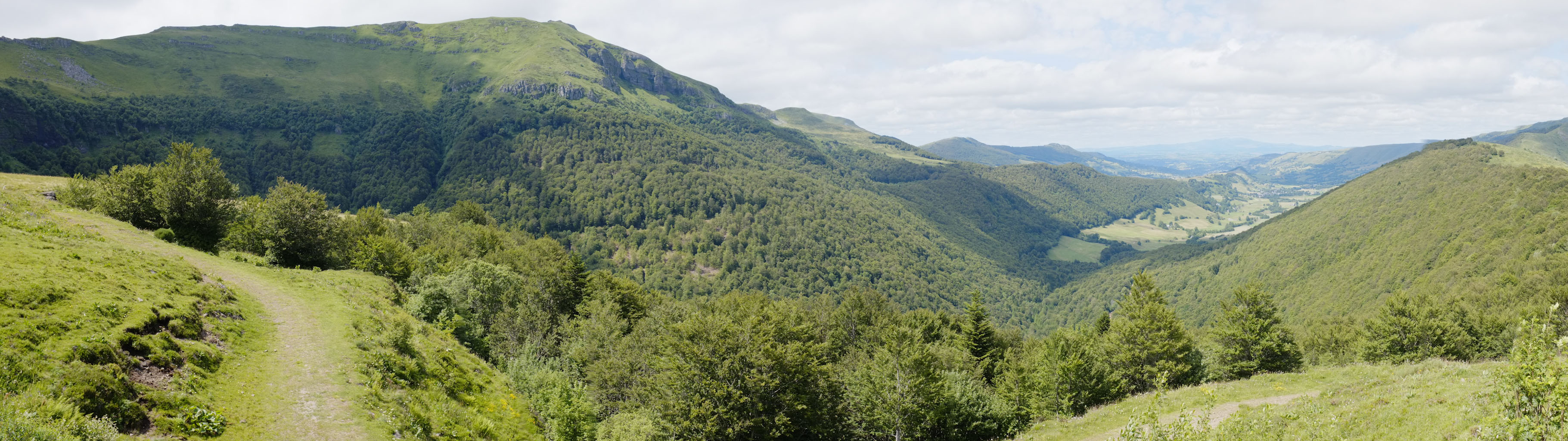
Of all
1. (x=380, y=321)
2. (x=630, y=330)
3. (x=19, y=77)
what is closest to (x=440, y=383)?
Answer: (x=380, y=321)

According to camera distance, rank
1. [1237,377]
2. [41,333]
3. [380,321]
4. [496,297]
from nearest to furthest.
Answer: [41,333] → [380,321] → [1237,377] → [496,297]

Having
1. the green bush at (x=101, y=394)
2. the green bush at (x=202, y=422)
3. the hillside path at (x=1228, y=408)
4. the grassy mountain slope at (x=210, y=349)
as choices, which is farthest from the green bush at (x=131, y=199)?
the hillside path at (x=1228, y=408)

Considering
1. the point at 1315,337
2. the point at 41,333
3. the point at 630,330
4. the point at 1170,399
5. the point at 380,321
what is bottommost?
the point at 1315,337

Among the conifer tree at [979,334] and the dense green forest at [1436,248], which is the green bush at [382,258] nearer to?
the conifer tree at [979,334]

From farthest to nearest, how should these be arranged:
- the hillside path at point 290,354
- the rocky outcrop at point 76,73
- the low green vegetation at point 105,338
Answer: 1. the rocky outcrop at point 76,73
2. the hillside path at point 290,354
3. the low green vegetation at point 105,338

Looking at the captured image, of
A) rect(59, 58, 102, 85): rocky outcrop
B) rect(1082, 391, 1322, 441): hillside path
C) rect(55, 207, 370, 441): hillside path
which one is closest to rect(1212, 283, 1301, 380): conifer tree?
rect(1082, 391, 1322, 441): hillside path

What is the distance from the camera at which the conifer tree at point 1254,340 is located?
46031mm

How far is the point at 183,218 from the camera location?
134ft

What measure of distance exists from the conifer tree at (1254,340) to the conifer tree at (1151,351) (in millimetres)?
2731

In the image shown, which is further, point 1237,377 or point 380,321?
point 1237,377

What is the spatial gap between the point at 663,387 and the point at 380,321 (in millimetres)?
16809

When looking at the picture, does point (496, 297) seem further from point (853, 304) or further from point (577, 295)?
point (853, 304)

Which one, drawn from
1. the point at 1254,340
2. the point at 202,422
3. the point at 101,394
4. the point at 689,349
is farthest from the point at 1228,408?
the point at 101,394

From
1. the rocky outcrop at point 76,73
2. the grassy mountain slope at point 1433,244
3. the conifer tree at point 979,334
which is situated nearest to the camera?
the conifer tree at point 979,334
